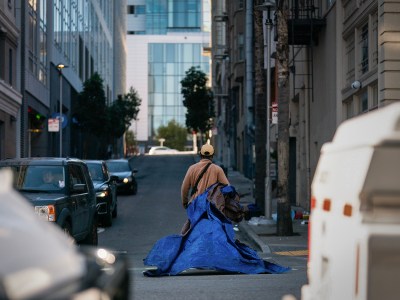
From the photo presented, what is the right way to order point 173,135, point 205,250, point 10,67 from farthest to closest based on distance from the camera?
point 173,135
point 10,67
point 205,250

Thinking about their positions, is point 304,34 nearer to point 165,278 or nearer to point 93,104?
point 165,278

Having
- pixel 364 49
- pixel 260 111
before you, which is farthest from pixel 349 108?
pixel 260 111

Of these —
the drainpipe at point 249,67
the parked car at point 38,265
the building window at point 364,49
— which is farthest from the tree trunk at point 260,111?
the parked car at point 38,265

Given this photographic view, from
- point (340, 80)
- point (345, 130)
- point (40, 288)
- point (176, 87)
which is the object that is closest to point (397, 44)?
point (340, 80)

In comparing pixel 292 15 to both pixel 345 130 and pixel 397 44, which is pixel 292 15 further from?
pixel 345 130

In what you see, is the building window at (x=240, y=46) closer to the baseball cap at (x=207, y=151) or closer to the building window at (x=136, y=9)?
the baseball cap at (x=207, y=151)

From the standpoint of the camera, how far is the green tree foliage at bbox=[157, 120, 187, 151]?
139 meters

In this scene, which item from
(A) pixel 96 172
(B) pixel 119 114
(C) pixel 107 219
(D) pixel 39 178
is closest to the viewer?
(D) pixel 39 178

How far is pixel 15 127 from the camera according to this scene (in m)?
38.2

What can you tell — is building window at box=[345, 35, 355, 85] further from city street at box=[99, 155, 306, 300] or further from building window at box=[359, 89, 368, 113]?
city street at box=[99, 155, 306, 300]

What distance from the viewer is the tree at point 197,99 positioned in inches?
2682

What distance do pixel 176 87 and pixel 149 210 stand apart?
11447 cm

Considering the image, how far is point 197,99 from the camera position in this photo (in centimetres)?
6862

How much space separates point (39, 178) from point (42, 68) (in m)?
32.9
